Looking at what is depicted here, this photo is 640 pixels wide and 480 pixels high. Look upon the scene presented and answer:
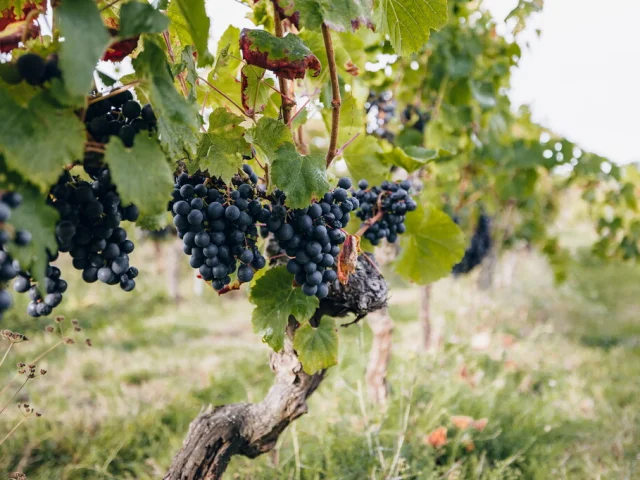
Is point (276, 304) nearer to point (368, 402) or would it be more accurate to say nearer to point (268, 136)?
point (268, 136)

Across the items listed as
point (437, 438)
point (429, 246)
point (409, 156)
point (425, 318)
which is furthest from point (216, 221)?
point (425, 318)

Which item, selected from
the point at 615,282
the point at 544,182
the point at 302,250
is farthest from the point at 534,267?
the point at 302,250

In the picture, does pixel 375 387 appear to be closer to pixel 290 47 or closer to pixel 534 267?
pixel 290 47

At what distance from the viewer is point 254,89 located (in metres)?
1.33

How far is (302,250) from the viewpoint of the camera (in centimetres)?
122

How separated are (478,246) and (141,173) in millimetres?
4769

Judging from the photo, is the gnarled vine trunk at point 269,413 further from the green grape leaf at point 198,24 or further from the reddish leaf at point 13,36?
the reddish leaf at point 13,36

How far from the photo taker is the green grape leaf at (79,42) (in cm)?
70

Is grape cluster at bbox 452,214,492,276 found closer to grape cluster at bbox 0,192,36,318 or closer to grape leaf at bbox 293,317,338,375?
grape leaf at bbox 293,317,338,375

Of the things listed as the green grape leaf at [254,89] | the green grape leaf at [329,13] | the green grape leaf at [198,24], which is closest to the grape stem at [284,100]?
the green grape leaf at [254,89]

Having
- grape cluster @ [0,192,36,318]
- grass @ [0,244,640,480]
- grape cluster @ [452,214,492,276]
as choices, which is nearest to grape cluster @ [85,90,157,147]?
grape cluster @ [0,192,36,318]

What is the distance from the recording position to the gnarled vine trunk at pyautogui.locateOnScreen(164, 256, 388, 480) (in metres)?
1.61

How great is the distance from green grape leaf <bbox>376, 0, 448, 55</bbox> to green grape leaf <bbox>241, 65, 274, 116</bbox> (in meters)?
0.35

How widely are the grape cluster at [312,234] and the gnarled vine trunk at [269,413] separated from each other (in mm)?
293
